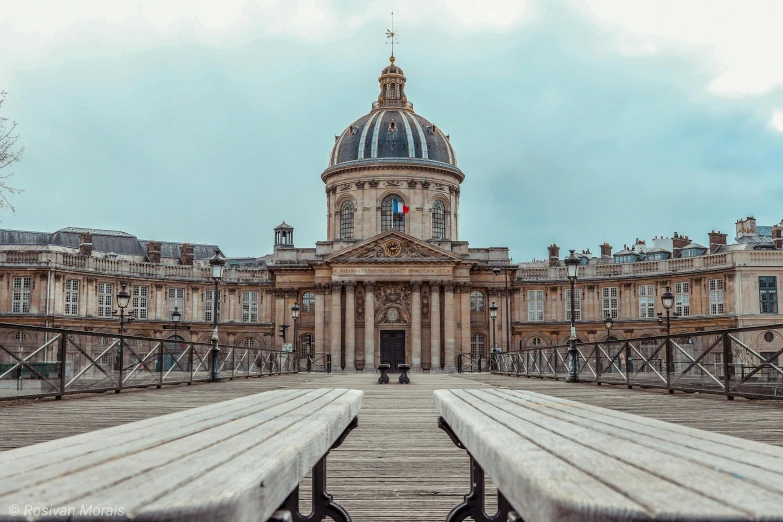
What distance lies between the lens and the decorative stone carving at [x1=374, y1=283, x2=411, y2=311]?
60469 millimetres

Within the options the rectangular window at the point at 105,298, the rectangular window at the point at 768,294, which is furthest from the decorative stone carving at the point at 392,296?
the rectangular window at the point at 768,294

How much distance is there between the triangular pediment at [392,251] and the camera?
59375mm

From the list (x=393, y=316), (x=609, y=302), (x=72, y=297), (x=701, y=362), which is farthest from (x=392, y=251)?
(x=701, y=362)

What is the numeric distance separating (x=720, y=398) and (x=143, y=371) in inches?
427

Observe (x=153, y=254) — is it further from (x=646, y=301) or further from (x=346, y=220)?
(x=646, y=301)

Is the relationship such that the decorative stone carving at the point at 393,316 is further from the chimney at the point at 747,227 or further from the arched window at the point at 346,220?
the chimney at the point at 747,227

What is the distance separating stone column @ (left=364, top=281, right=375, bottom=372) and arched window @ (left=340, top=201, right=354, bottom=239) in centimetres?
725

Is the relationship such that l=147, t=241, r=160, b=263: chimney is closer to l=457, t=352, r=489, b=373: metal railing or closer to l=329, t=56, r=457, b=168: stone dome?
l=329, t=56, r=457, b=168: stone dome

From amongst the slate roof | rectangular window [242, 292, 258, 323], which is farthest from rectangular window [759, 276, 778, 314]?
rectangular window [242, 292, 258, 323]

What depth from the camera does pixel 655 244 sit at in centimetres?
8319

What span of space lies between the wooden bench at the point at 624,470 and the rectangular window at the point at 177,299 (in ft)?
210

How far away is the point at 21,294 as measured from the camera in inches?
2311

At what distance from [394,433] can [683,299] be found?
186 feet

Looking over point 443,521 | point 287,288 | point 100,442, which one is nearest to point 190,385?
point 443,521
